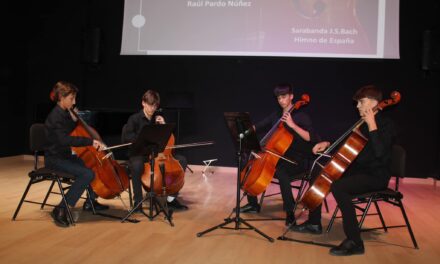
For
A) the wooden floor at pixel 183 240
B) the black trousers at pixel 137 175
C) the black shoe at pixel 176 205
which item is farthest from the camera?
the black shoe at pixel 176 205

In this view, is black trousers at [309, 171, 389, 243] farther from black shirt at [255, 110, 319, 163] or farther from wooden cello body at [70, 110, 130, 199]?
wooden cello body at [70, 110, 130, 199]

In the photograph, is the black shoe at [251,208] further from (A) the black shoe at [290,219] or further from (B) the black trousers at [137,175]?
(B) the black trousers at [137,175]

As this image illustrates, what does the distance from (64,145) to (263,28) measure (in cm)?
350

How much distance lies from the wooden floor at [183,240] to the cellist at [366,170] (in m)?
0.15

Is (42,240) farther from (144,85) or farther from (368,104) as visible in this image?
(144,85)

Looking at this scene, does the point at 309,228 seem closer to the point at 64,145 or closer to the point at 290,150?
the point at 290,150

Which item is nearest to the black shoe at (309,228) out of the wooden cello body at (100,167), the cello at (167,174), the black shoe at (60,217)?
the cello at (167,174)

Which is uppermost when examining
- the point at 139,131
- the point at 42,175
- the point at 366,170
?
the point at 139,131

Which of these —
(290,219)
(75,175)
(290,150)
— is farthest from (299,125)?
(75,175)

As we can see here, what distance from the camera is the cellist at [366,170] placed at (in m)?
2.89

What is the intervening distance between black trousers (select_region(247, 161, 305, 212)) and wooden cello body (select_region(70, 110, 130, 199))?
4.51 feet

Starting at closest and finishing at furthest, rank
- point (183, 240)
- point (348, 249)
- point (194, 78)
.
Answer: point (348, 249)
point (183, 240)
point (194, 78)

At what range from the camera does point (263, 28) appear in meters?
5.84

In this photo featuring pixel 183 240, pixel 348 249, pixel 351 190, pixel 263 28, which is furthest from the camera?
pixel 263 28
